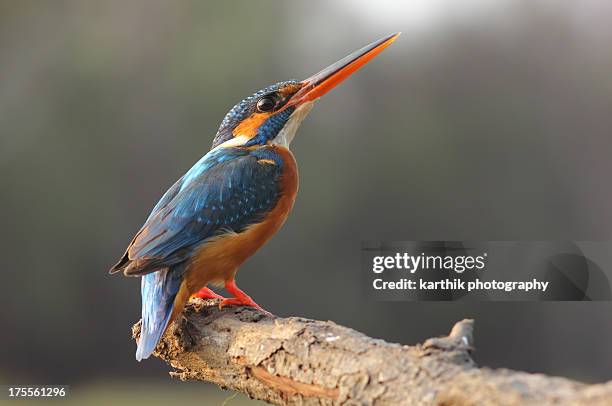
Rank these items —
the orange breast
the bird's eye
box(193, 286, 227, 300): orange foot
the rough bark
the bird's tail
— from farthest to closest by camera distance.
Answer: the bird's eye < box(193, 286, 227, 300): orange foot < the orange breast < the bird's tail < the rough bark

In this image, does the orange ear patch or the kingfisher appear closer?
the kingfisher

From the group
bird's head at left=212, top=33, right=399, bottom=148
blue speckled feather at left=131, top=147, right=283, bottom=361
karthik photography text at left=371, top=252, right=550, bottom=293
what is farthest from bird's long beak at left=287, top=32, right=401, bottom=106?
karthik photography text at left=371, top=252, right=550, bottom=293

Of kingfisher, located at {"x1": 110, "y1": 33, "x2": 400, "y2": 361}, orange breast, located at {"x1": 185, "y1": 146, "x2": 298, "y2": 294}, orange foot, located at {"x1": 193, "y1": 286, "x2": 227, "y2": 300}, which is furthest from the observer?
orange foot, located at {"x1": 193, "y1": 286, "x2": 227, "y2": 300}

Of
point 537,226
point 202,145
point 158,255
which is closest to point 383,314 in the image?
point 537,226

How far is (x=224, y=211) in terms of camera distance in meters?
2.49

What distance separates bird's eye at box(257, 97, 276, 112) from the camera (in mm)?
2771

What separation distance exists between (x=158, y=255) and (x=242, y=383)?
460mm

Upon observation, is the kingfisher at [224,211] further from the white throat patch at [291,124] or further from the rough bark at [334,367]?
the rough bark at [334,367]

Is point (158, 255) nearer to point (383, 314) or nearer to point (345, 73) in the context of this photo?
point (345, 73)

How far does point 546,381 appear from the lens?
4.61 ft

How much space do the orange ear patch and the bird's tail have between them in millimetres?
633

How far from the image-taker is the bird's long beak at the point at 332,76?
2.81 meters

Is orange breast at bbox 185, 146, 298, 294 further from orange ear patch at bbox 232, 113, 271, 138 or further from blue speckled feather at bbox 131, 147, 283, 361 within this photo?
orange ear patch at bbox 232, 113, 271, 138

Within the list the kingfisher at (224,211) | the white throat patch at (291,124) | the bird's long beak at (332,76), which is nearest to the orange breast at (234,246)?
the kingfisher at (224,211)
